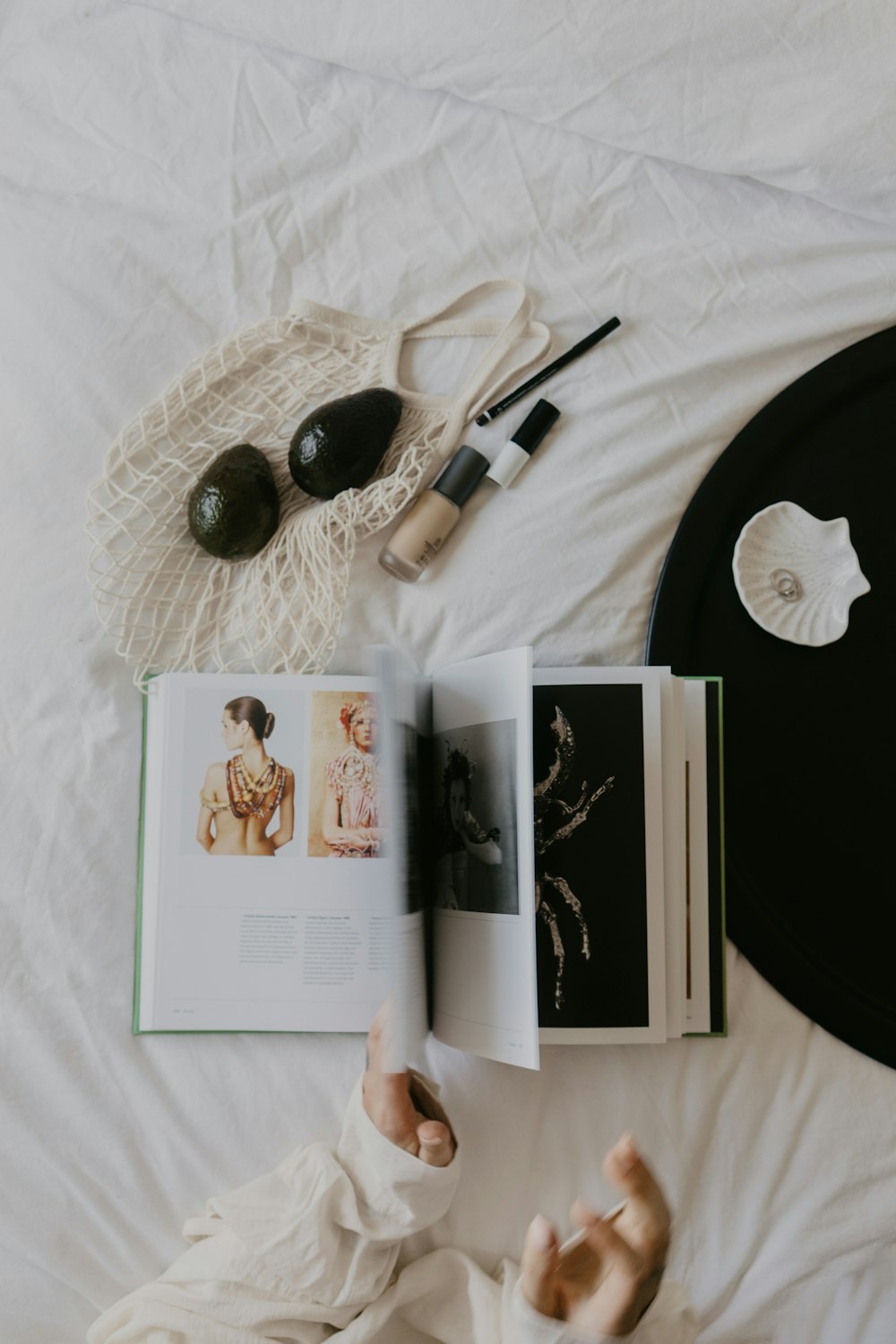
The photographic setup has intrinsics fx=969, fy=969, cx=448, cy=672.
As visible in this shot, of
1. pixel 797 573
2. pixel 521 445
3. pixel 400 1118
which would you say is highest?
pixel 521 445

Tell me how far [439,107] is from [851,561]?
1.54ft

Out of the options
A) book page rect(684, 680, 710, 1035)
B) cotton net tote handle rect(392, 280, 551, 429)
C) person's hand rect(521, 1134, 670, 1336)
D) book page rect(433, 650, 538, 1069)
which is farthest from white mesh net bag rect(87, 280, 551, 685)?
person's hand rect(521, 1134, 670, 1336)

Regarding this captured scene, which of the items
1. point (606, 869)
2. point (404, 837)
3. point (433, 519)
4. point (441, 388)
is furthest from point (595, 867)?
point (441, 388)

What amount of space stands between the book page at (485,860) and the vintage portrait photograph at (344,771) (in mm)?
65

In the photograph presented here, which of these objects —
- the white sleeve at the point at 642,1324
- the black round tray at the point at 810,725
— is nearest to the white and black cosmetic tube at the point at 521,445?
the black round tray at the point at 810,725

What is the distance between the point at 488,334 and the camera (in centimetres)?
74

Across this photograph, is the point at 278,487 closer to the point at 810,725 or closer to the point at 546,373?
the point at 546,373

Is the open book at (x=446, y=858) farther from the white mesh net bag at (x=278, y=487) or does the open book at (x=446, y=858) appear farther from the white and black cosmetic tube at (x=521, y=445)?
the white and black cosmetic tube at (x=521, y=445)

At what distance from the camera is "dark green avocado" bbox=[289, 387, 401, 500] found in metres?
0.70

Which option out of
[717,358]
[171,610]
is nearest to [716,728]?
[717,358]

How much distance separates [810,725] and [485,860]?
0.25 meters

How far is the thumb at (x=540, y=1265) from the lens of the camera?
577 millimetres

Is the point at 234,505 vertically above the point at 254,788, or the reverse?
the point at 234,505

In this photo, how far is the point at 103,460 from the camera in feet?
2.39
